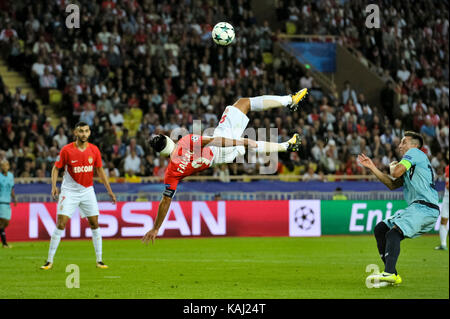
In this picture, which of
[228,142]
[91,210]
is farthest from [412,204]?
[91,210]

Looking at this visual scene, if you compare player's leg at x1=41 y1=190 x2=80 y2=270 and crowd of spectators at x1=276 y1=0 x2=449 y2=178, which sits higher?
crowd of spectators at x1=276 y1=0 x2=449 y2=178

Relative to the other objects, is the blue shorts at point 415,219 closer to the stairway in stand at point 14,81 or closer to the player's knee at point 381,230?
the player's knee at point 381,230

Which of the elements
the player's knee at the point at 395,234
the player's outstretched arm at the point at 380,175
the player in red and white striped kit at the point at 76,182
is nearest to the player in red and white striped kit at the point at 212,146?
the player's outstretched arm at the point at 380,175

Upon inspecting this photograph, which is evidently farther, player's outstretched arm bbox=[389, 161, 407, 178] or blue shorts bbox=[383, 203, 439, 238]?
blue shorts bbox=[383, 203, 439, 238]

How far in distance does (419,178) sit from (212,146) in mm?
3419

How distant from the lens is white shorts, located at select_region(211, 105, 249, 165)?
13594 mm

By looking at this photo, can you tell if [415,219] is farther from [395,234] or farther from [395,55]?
[395,55]

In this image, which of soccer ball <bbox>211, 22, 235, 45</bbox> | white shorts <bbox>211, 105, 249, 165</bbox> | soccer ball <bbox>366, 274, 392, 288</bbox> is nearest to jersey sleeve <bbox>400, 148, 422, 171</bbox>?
soccer ball <bbox>366, 274, 392, 288</bbox>

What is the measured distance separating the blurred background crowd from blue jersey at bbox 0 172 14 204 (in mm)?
2674

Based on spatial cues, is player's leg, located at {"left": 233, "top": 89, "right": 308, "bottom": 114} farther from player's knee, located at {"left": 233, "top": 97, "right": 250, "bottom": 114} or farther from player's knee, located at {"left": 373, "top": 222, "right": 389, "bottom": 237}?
player's knee, located at {"left": 373, "top": 222, "right": 389, "bottom": 237}

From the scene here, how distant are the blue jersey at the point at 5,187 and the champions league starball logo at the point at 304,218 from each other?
28.2 ft

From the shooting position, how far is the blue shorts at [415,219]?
480 inches

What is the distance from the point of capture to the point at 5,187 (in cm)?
2038

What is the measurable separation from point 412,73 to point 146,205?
15402mm
